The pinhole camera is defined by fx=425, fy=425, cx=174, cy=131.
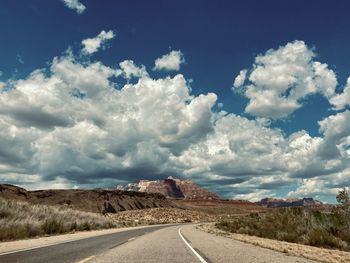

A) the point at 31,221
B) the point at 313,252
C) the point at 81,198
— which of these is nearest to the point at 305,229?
the point at 313,252

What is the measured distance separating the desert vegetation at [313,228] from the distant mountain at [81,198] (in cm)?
9020

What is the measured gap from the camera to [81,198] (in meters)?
130

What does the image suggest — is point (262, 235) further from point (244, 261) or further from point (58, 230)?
point (244, 261)

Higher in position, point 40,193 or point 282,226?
point 40,193

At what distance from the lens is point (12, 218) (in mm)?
26125

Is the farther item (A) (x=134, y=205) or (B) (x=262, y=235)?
(A) (x=134, y=205)

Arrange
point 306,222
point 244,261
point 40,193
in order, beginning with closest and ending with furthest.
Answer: point 244,261 < point 306,222 < point 40,193

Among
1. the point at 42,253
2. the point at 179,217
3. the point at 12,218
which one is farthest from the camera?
the point at 179,217

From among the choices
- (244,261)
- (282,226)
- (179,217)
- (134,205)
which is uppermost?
(134,205)

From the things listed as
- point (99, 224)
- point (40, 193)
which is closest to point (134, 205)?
point (40, 193)

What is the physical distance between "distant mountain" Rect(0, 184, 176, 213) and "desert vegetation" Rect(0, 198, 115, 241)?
275 ft

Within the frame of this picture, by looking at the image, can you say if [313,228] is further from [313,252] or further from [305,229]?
[313,252]

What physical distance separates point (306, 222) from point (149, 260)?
783 inches

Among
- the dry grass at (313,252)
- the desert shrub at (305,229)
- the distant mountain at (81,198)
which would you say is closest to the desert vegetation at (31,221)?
the dry grass at (313,252)
